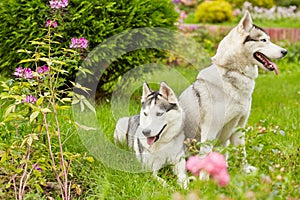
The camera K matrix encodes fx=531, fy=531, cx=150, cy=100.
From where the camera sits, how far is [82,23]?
501cm

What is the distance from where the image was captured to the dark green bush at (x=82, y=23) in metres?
4.95

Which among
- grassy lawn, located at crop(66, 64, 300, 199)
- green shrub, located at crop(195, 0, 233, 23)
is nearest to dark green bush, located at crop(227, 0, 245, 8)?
green shrub, located at crop(195, 0, 233, 23)

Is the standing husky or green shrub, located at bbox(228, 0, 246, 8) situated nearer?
the standing husky

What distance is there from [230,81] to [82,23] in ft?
6.49

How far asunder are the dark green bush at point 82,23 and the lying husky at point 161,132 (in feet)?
5.36

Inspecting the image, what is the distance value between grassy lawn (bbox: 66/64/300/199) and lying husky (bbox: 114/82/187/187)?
0.33ft

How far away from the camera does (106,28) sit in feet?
16.6

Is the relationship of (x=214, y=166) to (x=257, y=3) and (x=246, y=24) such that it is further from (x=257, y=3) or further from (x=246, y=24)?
(x=257, y=3)

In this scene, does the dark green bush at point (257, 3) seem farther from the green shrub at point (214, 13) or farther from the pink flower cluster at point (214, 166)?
the pink flower cluster at point (214, 166)

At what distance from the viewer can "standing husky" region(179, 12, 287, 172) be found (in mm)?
3475

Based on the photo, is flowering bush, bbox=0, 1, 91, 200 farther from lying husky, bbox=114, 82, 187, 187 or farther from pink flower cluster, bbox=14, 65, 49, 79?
lying husky, bbox=114, 82, 187, 187

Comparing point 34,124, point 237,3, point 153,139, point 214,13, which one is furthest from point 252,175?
point 237,3

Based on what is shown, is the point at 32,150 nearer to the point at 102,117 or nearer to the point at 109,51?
the point at 102,117

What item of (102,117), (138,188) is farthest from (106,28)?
(138,188)
